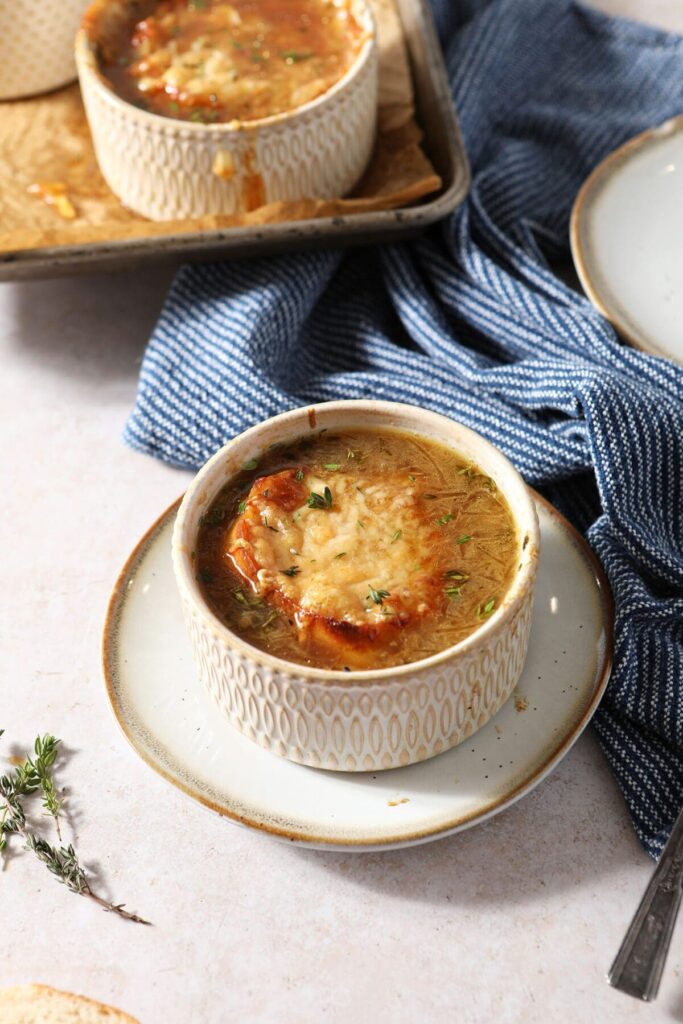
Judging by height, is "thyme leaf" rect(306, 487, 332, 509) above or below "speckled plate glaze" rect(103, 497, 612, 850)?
above

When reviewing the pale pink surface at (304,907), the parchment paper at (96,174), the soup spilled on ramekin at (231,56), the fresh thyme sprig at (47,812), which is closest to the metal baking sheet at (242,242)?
the parchment paper at (96,174)

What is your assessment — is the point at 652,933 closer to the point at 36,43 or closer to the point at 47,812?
the point at 47,812

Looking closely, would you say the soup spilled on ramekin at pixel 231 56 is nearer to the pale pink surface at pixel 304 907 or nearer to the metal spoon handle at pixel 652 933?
the pale pink surface at pixel 304 907

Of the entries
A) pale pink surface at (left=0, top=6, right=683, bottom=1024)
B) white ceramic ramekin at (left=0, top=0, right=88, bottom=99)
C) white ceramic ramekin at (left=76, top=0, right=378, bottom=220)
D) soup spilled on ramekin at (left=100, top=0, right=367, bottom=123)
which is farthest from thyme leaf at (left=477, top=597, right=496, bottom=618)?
white ceramic ramekin at (left=0, top=0, right=88, bottom=99)

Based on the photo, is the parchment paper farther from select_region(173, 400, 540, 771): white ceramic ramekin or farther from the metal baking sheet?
select_region(173, 400, 540, 771): white ceramic ramekin

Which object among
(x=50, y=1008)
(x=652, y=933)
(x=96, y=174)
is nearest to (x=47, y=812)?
(x=50, y=1008)

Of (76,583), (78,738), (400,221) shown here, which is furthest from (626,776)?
(400,221)

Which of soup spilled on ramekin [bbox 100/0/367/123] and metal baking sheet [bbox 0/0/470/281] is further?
soup spilled on ramekin [bbox 100/0/367/123]
